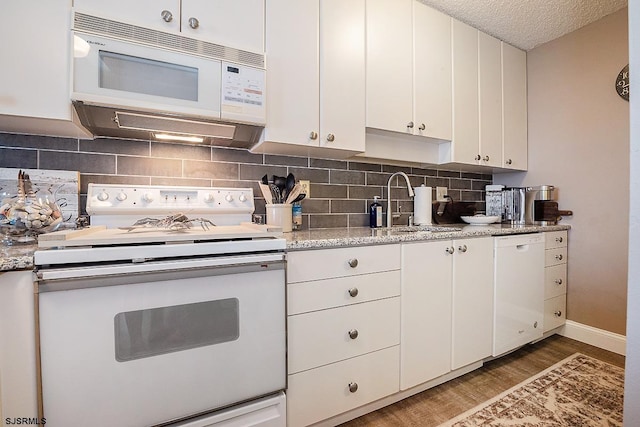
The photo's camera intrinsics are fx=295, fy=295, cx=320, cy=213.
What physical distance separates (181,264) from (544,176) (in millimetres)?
2920

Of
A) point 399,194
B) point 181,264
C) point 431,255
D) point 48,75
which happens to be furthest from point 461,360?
point 48,75

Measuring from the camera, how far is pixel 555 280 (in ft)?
7.61

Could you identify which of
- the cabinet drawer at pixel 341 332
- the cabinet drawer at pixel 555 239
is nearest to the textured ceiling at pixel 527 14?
the cabinet drawer at pixel 555 239

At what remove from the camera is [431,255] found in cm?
158

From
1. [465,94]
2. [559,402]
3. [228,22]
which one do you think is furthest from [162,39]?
[559,402]

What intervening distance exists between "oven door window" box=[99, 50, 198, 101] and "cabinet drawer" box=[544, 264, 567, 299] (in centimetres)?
265

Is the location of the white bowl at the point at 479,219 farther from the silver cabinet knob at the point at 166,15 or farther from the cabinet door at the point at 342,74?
the silver cabinet knob at the point at 166,15

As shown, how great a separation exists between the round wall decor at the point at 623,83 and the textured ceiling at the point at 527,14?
446 millimetres

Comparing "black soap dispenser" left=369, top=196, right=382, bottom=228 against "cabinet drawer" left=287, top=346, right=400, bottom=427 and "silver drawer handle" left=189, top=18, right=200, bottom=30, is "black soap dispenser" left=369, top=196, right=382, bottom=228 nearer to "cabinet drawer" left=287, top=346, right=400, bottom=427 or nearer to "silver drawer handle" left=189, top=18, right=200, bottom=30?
"cabinet drawer" left=287, top=346, right=400, bottom=427

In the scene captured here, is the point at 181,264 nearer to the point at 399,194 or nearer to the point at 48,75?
the point at 48,75

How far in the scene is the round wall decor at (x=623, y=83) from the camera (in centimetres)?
209

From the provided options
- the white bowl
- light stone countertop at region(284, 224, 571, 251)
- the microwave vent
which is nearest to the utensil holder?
light stone countertop at region(284, 224, 571, 251)

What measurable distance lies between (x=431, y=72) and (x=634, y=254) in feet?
5.17

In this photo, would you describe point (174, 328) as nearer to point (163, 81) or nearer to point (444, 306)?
point (163, 81)
